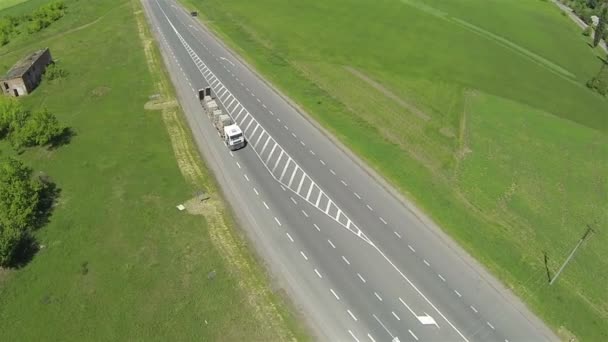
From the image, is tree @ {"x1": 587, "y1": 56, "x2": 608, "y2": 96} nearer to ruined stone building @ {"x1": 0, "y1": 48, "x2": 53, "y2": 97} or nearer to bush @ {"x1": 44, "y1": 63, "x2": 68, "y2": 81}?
bush @ {"x1": 44, "y1": 63, "x2": 68, "y2": 81}

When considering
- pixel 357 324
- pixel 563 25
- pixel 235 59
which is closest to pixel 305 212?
pixel 357 324

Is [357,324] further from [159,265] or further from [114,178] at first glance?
[114,178]

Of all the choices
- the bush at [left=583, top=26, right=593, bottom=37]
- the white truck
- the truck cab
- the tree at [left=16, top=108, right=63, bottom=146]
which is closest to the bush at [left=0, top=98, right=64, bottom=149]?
the tree at [left=16, top=108, right=63, bottom=146]

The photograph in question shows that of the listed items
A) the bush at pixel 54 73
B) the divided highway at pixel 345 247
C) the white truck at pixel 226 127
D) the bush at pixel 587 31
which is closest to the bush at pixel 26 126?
the divided highway at pixel 345 247

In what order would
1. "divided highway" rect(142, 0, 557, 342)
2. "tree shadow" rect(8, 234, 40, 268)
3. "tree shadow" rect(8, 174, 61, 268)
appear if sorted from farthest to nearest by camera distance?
"tree shadow" rect(8, 174, 61, 268)
"tree shadow" rect(8, 234, 40, 268)
"divided highway" rect(142, 0, 557, 342)

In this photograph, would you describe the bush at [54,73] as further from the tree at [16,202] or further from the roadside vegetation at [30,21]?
the tree at [16,202]

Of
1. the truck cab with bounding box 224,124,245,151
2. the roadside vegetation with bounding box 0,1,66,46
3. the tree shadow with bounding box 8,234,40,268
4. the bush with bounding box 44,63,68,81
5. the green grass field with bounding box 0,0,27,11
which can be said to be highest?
the green grass field with bounding box 0,0,27,11
